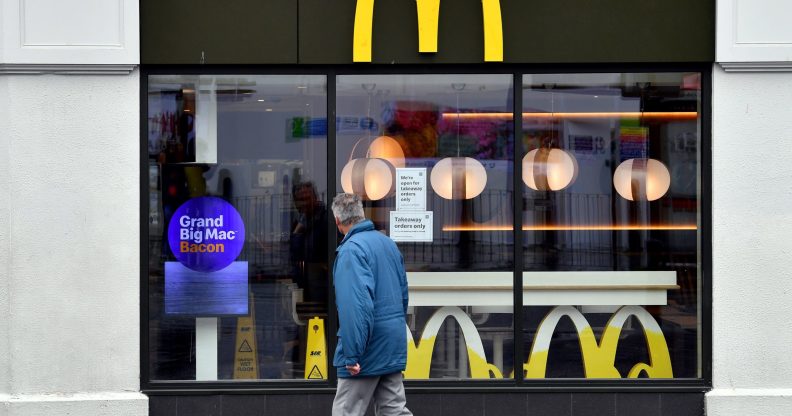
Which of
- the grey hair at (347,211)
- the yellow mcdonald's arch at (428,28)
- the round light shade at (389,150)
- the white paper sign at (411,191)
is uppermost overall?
the yellow mcdonald's arch at (428,28)

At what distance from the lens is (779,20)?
9289mm

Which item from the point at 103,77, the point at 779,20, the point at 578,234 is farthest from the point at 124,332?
the point at 779,20

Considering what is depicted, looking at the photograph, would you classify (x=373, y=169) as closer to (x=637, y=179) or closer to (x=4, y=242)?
(x=637, y=179)

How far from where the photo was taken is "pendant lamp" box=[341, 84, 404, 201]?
9.70m

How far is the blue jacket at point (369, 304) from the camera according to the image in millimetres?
7348

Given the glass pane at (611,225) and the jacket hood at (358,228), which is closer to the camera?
the jacket hood at (358,228)

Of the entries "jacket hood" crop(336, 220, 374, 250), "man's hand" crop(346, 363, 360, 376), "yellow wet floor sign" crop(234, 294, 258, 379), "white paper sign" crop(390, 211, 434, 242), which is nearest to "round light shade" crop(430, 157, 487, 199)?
"white paper sign" crop(390, 211, 434, 242)

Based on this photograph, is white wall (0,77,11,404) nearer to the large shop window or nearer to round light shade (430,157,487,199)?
the large shop window

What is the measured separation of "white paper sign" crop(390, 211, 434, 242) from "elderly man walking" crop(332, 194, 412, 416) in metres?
1.81

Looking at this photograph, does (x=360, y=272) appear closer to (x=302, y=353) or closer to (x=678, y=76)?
(x=302, y=353)

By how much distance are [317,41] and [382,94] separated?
2.49 ft

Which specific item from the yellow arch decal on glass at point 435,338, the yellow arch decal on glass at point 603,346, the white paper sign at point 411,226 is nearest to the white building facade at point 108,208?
the yellow arch decal on glass at point 603,346

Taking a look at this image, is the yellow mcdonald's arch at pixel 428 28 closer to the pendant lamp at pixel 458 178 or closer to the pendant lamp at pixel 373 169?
the pendant lamp at pixel 373 169

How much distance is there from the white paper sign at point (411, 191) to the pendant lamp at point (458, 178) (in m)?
0.10
